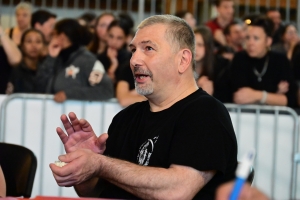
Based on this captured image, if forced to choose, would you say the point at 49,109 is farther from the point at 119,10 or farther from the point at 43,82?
the point at 119,10

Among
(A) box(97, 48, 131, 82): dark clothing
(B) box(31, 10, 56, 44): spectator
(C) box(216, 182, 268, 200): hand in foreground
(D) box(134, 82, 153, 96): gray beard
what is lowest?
(A) box(97, 48, 131, 82): dark clothing

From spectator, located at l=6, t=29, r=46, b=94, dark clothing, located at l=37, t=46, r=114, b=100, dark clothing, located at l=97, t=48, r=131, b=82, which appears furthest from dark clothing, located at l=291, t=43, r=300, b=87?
spectator, located at l=6, t=29, r=46, b=94

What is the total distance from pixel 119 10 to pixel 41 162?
382 centimetres

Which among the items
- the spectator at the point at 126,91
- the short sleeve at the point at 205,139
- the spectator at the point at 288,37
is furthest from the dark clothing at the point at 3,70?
the short sleeve at the point at 205,139

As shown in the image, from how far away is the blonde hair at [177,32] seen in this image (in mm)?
3322

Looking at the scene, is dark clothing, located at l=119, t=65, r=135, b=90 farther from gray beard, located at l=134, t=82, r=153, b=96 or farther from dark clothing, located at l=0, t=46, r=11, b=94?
gray beard, located at l=134, t=82, r=153, b=96

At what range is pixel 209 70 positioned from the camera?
6.16m

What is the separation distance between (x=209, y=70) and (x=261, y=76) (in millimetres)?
501

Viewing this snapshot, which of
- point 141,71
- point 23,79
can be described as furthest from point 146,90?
point 23,79

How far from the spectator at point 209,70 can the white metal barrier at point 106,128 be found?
287 millimetres

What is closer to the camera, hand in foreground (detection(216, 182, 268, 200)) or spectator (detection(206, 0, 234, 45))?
hand in foreground (detection(216, 182, 268, 200))

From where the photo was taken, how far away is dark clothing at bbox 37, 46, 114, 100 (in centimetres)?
611

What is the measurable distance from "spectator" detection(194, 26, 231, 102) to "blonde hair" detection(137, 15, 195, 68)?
8.81 ft

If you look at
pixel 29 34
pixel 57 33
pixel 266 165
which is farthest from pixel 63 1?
pixel 266 165
